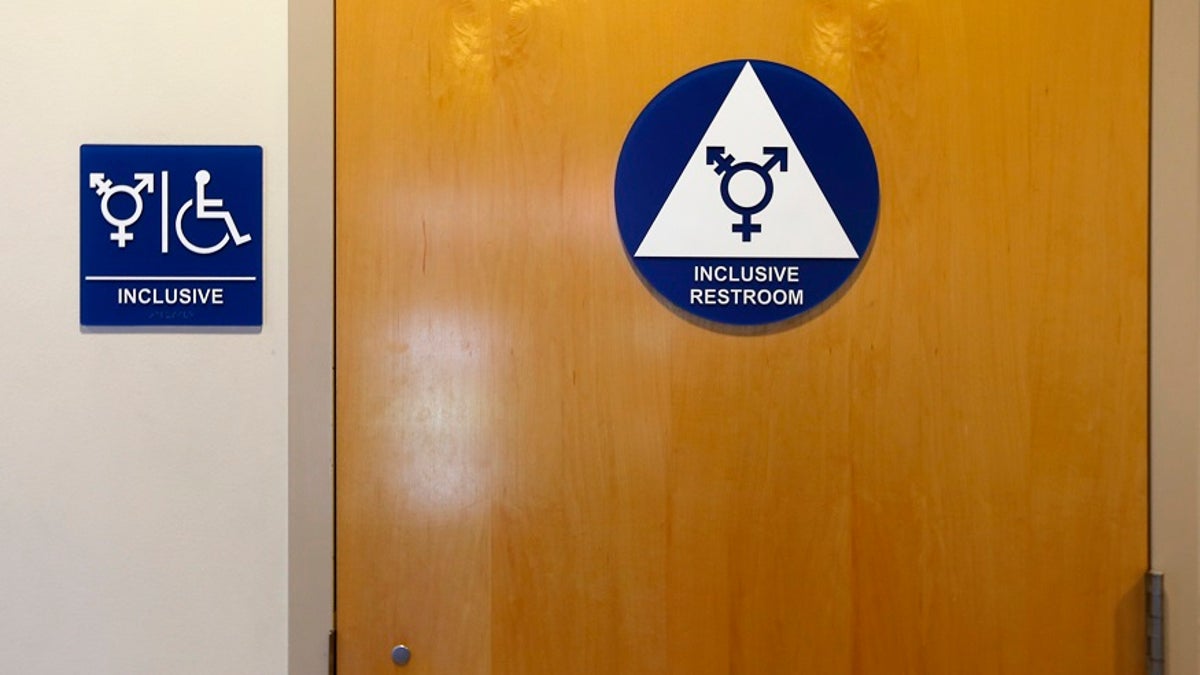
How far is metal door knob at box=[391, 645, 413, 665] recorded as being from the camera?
1140 millimetres

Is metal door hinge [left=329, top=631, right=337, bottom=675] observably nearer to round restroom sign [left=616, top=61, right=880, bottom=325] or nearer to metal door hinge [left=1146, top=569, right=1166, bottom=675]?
round restroom sign [left=616, top=61, right=880, bottom=325]

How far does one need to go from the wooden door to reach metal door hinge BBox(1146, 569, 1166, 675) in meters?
0.02

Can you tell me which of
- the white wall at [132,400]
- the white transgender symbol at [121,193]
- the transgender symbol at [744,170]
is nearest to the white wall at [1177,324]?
the transgender symbol at [744,170]

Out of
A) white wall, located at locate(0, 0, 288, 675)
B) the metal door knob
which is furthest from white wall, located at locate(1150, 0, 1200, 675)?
white wall, located at locate(0, 0, 288, 675)

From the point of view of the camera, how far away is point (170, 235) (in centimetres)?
113

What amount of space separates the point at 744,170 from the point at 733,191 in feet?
0.11

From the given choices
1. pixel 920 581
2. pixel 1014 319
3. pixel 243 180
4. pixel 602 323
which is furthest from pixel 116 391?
pixel 1014 319

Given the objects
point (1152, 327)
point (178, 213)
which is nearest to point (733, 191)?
point (1152, 327)

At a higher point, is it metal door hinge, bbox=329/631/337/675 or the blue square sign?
A: the blue square sign

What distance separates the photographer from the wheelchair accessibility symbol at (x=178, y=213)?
1.13 m

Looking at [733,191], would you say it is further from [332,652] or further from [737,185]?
[332,652]

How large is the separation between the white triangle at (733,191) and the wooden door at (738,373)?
0.07 metres

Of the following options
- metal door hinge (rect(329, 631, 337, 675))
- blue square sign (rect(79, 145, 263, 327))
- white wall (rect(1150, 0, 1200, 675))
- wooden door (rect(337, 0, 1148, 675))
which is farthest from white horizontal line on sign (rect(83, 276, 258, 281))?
white wall (rect(1150, 0, 1200, 675))

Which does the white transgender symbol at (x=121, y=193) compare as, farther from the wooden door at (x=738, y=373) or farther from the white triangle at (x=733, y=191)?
the white triangle at (x=733, y=191)
